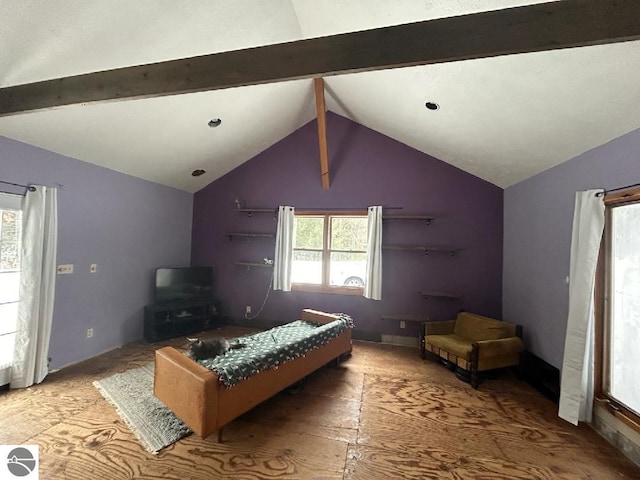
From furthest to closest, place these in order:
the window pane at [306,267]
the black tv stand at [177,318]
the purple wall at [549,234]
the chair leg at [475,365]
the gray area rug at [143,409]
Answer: the window pane at [306,267]
the black tv stand at [177,318]
the chair leg at [475,365]
the purple wall at [549,234]
the gray area rug at [143,409]

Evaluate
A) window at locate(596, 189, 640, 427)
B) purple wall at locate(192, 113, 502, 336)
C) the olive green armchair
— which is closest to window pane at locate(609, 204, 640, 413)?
window at locate(596, 189, 640, 427)

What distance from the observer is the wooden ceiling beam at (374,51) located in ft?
4.35

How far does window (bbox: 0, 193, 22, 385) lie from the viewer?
9.12ft

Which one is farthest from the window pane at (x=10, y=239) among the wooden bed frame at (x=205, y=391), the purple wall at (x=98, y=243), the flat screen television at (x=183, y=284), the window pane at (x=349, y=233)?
the window pane at (x=349, y=233)

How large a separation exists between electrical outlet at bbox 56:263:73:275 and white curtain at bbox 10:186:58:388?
0.79 feet

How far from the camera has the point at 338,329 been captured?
3447 mm

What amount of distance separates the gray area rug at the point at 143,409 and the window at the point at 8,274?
865 mm

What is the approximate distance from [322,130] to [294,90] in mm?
647

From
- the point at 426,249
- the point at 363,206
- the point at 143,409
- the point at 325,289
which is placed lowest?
the point at 143,409

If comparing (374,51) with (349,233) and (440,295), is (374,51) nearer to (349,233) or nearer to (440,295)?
(349,233)

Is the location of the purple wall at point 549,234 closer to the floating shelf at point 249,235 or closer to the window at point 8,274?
the floating shelf at point 249,235

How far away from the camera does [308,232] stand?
16.5ft

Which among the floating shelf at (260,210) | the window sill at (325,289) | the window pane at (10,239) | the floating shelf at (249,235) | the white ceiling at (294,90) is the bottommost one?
the window sill at (325,289)

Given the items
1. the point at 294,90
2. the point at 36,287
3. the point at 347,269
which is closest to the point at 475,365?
the point at 347,269
